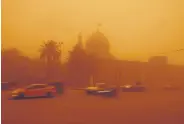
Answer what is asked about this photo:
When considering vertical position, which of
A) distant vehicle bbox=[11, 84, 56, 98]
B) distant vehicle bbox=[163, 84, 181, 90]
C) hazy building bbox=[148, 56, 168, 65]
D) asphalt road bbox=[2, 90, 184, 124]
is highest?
hazy building bbox=[148, 56, 168, 65]

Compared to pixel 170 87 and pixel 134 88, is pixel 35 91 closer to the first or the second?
pixel 134 88

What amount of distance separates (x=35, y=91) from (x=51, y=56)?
0.21 meters

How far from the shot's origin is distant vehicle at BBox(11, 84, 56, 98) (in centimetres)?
141

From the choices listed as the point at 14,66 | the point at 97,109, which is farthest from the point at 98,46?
the point at 14,66

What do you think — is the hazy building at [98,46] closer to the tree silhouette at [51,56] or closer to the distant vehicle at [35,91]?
the tree silhouette at [51,56]

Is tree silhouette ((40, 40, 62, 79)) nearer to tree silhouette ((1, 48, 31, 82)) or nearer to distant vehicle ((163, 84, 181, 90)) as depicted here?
tree silhouette ((1, 48, 31, 82))

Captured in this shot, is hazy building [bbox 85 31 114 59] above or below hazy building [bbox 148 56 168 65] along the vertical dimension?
above

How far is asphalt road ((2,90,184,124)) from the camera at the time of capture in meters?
1.41

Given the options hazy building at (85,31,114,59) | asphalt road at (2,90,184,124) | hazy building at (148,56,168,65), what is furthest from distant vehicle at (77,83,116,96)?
hazy building at (148,56,168,65)

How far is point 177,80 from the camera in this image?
1518 millimetres

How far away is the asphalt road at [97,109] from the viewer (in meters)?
1.41

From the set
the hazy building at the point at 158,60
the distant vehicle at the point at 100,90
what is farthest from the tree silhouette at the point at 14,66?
the hazy building at the point at 158,60

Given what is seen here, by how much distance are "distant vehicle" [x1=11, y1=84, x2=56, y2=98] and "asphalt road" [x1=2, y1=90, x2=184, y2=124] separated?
0.09 feet

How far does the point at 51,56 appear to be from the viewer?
1.45m
